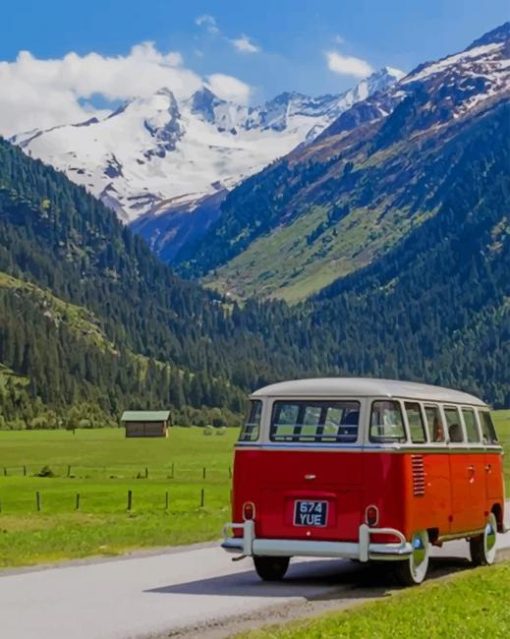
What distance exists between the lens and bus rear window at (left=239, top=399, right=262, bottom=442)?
2558cm

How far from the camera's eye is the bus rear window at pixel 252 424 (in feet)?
83.9

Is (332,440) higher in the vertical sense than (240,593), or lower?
higher

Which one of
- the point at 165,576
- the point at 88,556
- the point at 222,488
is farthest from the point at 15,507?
the point at 165,576

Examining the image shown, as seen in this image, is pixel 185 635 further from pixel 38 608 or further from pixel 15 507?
pixel 15 507

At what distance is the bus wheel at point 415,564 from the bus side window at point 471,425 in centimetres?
422

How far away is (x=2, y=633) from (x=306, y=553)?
7848 millimetres

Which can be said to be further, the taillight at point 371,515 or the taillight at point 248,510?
the taillight at point 248,510

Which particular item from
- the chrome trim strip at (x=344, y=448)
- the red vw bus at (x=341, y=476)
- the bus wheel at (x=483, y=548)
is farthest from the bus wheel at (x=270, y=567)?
the bus wheel at (x=483, y=548)

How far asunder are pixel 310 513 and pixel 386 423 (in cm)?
261

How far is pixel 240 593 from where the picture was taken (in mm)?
24141

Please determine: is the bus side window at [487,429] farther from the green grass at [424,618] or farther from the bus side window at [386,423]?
the green grass at [424,618]

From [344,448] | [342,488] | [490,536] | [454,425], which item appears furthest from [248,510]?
[490,536]

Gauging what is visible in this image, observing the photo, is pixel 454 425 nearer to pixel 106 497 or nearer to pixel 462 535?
pixel 462 535

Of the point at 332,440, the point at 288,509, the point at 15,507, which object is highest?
the point at 332,440
